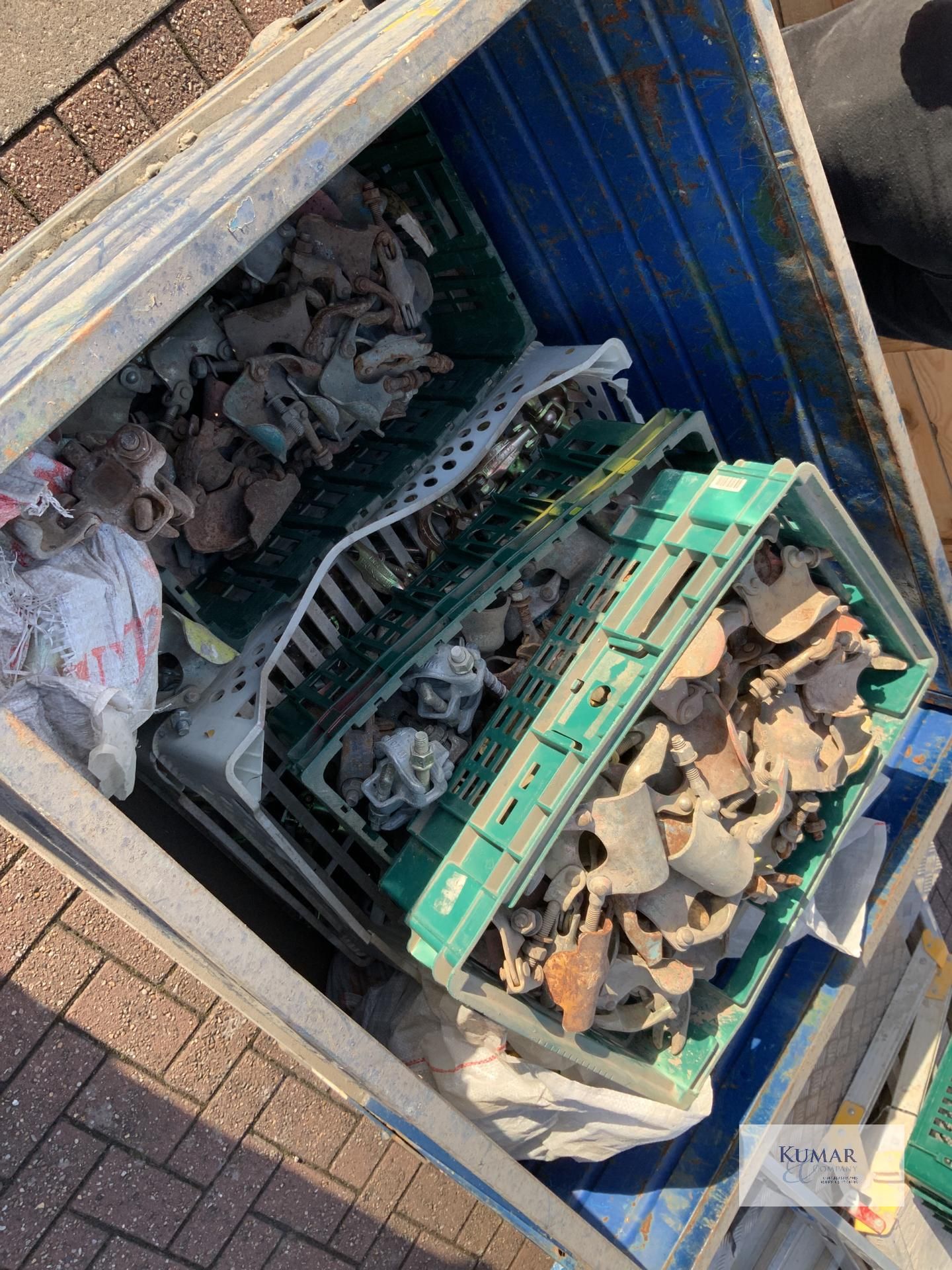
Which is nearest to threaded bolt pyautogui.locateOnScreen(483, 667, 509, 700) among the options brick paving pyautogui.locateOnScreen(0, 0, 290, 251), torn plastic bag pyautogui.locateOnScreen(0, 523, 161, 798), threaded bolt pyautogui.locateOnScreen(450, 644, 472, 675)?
threaded bolt pyautogui.locateOnScreen(450, 644, 472, 675)

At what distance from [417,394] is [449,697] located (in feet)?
2.47

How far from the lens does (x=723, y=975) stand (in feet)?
6.48

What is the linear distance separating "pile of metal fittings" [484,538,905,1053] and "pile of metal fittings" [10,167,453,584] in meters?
0.82

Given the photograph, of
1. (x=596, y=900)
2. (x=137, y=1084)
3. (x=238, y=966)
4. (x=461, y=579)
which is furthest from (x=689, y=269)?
(x=137, y=1084)

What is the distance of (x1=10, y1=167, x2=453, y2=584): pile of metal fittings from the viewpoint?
1593mm

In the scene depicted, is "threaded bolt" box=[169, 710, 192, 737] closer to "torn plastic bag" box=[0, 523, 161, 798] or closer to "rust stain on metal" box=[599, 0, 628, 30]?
"torn plastic bag" box=[0, 523, 161, 798]

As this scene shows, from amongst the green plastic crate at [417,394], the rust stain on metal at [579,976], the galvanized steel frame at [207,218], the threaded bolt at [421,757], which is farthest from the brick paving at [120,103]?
the rust stain on metal at [579,976]

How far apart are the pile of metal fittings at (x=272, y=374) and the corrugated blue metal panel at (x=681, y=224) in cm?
30

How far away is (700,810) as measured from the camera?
1555 mm

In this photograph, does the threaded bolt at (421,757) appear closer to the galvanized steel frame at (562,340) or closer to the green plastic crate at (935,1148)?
the galvanized steel frame at (562,340)

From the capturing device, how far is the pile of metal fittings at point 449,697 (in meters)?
1.56

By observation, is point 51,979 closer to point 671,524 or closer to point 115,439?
point 115,439

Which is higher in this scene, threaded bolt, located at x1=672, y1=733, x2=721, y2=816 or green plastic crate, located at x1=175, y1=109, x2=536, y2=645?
green plastic crate, located at x1=175, y1=109, x2=536, y2=645

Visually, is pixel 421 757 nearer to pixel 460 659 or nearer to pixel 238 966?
pixel 460 659
